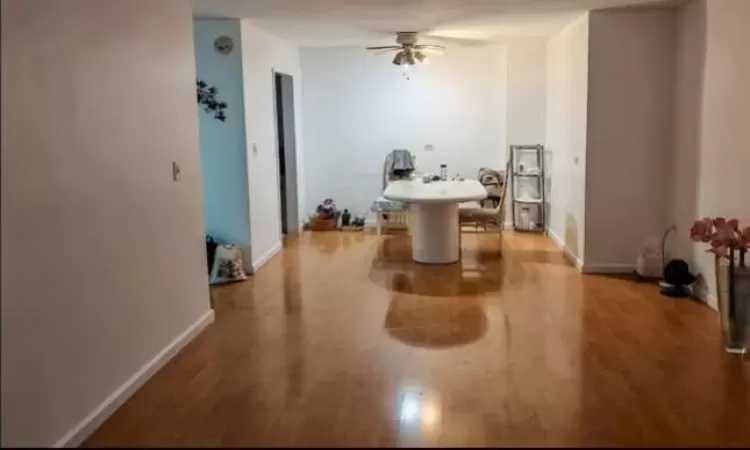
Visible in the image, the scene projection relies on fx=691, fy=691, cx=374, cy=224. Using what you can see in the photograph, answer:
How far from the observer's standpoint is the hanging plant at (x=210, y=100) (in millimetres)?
6004

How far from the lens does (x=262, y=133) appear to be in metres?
6.61

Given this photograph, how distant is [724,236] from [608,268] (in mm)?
2039

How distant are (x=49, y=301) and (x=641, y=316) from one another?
3637 mm

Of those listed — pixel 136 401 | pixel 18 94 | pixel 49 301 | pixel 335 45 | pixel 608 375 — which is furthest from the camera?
pixel 335 45

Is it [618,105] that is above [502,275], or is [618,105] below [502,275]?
above

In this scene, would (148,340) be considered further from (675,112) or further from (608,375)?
(675,112)

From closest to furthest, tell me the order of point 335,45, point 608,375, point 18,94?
1. point 18,94
2. point 608,375
3. point 335,45

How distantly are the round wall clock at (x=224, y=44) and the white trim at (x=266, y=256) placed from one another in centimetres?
187

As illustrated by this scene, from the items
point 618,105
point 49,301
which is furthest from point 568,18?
point 49,301

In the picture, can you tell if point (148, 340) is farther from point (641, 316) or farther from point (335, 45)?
point (335, 45)

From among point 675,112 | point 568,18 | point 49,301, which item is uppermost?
point 568,18

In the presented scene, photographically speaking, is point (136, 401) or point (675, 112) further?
point (675, 112)

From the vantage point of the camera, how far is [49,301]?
2707 millimetres

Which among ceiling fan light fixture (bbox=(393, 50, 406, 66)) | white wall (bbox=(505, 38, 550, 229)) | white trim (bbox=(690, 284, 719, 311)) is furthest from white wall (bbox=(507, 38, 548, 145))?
white trim (bbox=(690, 284, 719, 311))
